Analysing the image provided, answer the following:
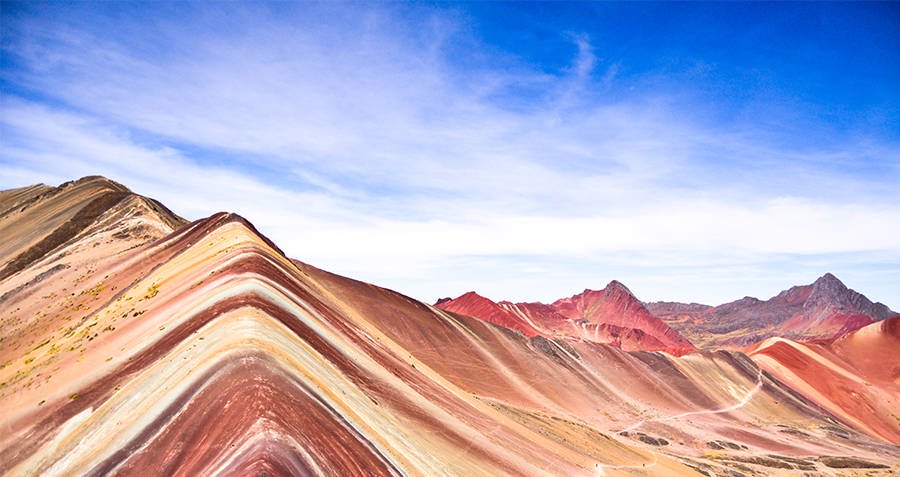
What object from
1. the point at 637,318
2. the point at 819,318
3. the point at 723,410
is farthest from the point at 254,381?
the point at 819,318

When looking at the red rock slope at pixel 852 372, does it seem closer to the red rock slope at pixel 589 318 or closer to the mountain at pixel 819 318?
the red rock slope at pixel 589 318

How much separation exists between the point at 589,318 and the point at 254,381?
6217 inches

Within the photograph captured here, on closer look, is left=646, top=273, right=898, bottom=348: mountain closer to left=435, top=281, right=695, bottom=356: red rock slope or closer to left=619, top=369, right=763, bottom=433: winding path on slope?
left=435, top=281, right=695, bottom=356: red rock slope

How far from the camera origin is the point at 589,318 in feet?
532

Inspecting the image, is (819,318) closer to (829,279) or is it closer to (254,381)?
(829,279)

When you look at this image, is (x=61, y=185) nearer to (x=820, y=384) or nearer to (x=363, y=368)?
(x=363, y=368)

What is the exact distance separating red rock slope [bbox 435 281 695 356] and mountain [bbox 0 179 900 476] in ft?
139

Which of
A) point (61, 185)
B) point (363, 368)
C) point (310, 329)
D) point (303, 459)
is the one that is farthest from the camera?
point (61, 185)

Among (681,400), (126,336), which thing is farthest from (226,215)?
→ (681,400)

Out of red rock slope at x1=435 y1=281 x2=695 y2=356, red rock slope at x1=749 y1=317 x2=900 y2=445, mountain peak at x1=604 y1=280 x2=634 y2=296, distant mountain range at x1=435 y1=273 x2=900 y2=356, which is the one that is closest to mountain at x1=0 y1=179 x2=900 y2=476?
red rock slope at x1=749 y1=317 x2=900 y2=445

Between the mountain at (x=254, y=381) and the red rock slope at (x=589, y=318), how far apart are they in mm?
42299

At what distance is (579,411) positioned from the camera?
57531 mm

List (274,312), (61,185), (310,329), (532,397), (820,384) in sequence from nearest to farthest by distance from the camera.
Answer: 1. (274,312)
2. (310,329)
3. (532,397)
4. (61,185)
5. (820,384)

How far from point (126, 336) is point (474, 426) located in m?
15.7
